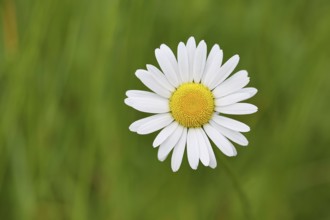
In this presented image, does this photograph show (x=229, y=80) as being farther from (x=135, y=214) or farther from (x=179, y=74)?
(x=135, y=214)

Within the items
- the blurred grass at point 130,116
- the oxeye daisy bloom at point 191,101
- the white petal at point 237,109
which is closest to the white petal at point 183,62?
the oxeye daisy bloom at point 191,101

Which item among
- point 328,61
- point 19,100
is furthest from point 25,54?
point 328,61

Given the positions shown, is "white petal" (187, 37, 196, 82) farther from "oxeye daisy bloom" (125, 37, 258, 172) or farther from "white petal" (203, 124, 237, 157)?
"white petal" (203, 124, 237, 157)

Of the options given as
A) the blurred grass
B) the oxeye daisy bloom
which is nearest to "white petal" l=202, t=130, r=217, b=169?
the oxeye daisy bloom

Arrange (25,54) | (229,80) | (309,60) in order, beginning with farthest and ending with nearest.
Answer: (309,60) < (25,54) < (229,80)

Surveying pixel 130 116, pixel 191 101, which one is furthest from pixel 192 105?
pixel 130 116

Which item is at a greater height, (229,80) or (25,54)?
(25,54)
